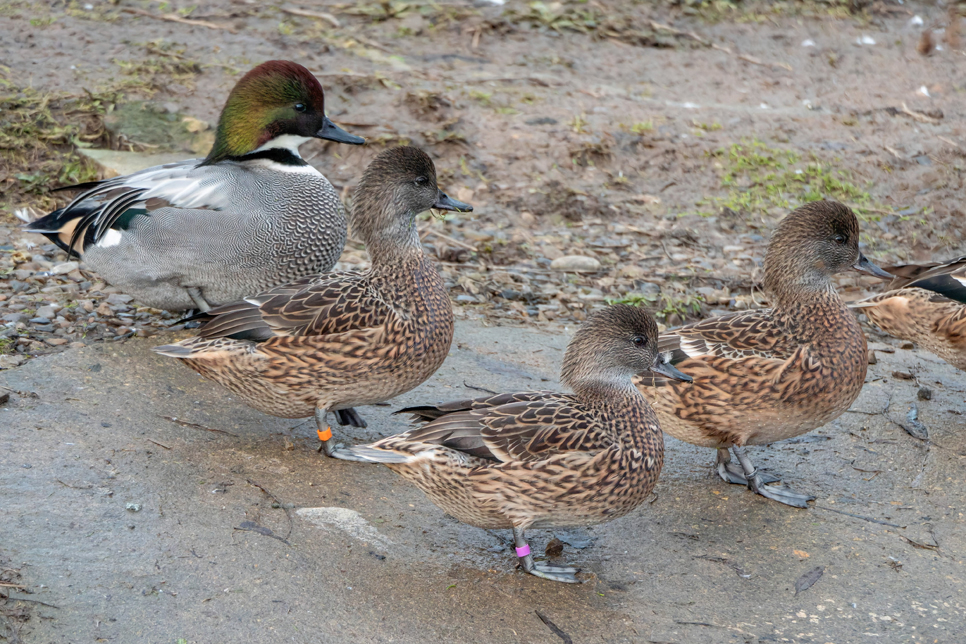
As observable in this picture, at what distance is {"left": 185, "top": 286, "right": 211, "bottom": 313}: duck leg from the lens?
205 inches

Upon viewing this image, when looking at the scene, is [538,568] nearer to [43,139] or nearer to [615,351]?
[615,351]

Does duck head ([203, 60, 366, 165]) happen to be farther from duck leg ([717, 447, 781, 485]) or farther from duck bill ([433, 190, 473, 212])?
duck leg ([717, 447, 781, 485])

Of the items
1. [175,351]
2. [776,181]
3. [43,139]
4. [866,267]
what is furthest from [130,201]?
[776,181]

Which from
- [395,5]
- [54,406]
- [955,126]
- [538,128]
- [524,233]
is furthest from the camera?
[395,5]

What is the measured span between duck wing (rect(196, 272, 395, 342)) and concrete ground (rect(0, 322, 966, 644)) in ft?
1.62

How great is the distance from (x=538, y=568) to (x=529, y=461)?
1.32ft

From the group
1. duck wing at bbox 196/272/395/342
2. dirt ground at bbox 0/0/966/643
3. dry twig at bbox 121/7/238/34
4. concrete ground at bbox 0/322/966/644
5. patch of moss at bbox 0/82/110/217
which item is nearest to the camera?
concrete ground at bbox 0/322/966/644

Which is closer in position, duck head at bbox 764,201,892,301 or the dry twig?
duck head at bbox 764,201,892,301

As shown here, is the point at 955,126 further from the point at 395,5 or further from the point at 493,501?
the point at 493,501

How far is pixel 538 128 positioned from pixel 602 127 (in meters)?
0.56

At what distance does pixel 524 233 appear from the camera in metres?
6.84

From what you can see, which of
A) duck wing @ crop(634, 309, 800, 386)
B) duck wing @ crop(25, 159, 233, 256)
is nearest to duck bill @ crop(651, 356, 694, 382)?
duck wing @ crop(634, 309, 800, 386)

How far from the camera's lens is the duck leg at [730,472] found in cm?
427

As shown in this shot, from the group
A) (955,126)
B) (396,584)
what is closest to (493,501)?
(396,584)
